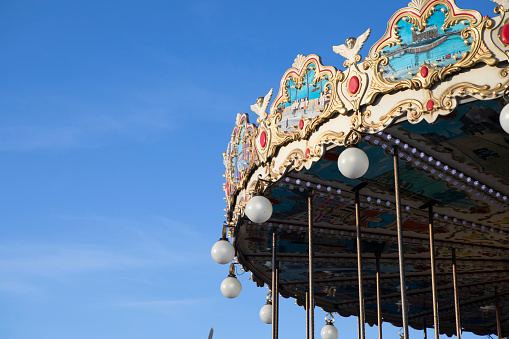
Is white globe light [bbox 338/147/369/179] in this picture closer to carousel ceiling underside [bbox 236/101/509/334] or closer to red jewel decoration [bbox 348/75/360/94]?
carousel ceiling underside [bbox 236/101/509/334]

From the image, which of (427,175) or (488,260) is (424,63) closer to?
(427,175)

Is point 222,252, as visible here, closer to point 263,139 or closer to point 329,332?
point 263,139

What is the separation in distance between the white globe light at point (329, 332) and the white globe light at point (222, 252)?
6.98 m

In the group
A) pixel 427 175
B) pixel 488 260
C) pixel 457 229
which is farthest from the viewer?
pixel 488 260

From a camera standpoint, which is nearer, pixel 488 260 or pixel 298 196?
pixel 298 196

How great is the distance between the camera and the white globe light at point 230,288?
41.2 ft

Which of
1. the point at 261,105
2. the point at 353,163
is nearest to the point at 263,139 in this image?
the point at 261,105

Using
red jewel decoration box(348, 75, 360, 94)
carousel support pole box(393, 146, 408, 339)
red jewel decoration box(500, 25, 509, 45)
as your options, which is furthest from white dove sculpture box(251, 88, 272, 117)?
red jewel decoration box(500, 25, 509, 45)

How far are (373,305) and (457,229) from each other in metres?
5.66

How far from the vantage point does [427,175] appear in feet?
35.3

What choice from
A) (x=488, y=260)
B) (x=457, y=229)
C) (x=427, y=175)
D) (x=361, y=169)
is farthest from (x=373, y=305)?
(x=361, y=169)

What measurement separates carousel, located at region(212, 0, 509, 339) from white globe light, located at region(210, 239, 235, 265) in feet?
0.08

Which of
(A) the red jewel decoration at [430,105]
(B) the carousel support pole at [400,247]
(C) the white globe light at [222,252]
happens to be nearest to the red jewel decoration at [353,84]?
(A) the red jewel decoration at [430,105]

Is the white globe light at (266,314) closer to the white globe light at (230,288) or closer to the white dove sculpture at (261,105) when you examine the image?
the white globe light at (230,288)
